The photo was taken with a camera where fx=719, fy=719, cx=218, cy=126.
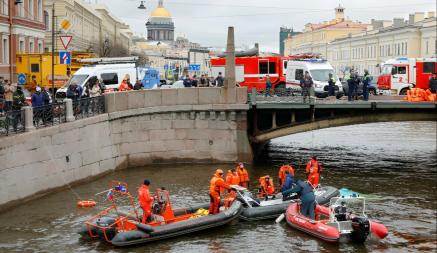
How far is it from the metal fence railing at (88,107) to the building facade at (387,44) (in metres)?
48.1

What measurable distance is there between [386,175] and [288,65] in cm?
1331

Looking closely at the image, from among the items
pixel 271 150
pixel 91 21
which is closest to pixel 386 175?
pixel 271 150

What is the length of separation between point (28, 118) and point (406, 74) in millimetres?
27070

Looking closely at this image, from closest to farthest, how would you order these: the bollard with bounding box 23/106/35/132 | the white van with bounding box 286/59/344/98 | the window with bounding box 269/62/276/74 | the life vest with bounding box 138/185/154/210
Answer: the life vest with bounding box 138/185/154/210 < the bollard with bounding box 23/106/35/132 < the white van with bounding box 286/59/344/98 < the window with bounding box 269/62/276/74

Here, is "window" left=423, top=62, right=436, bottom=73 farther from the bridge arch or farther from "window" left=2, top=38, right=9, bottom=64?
"window" left=2, top=38, right=9, bottom=64

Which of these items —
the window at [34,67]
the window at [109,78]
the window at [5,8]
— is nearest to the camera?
the window at [109,78]

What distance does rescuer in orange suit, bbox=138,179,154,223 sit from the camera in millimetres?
19500

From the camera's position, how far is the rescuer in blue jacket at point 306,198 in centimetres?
2072

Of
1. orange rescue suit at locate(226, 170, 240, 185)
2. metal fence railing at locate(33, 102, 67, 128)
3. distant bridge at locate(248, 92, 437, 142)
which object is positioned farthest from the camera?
distant bridge at locate(248, 92, 437, 142)

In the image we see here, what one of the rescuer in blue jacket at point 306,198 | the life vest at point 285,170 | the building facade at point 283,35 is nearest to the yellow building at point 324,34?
the building facade at point 283,35

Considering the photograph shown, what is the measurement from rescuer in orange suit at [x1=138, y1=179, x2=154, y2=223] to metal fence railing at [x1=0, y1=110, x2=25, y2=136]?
578 cm

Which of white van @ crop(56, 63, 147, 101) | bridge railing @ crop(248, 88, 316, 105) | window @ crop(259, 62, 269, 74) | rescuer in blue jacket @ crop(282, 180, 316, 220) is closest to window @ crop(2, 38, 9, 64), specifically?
white van @ crop(56, 63, 147, 101)

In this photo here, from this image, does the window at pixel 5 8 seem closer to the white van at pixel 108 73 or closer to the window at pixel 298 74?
the white van at pixel 108 73

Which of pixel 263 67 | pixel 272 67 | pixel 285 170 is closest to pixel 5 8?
pixel 263 67
